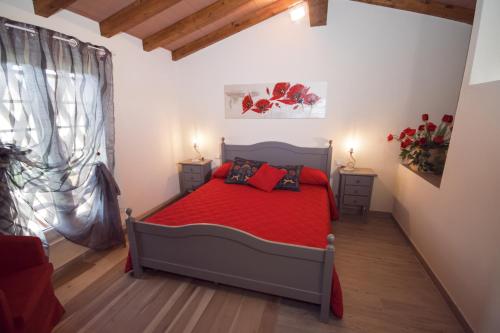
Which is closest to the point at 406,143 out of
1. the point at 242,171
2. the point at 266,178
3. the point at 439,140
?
the point at 439,140

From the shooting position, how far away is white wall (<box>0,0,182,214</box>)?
96.8 inches

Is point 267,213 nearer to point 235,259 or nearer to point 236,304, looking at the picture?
point 235,259

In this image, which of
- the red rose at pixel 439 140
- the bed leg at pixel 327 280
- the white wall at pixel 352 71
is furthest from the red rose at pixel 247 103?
the bed leg at pixel 327 280

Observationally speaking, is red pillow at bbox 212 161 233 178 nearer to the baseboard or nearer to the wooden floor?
the wooden floor

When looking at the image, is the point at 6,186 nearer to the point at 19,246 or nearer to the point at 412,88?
the point at 19,246

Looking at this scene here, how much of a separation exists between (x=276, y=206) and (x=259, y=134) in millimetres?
1471

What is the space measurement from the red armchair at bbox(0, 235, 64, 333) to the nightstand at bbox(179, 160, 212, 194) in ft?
7.02

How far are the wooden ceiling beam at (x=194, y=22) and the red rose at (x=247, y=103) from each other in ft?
3.59

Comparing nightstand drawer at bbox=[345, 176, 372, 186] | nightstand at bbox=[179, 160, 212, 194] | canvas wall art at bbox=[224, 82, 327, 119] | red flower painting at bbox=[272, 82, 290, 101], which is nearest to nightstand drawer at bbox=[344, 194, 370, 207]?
nightstand drawer at bbox=[345, 176, 372, 186]

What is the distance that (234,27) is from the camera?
3.02 meters

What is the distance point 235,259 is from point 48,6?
8.17ft

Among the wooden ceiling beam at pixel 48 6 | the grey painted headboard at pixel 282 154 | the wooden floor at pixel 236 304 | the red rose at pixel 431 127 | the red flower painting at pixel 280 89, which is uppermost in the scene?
the wooden ceiling beam at pixel 48 6

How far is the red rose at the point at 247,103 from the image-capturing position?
3.34 m

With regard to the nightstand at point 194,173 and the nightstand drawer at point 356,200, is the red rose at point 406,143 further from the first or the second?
the nightstand at point 194,173
